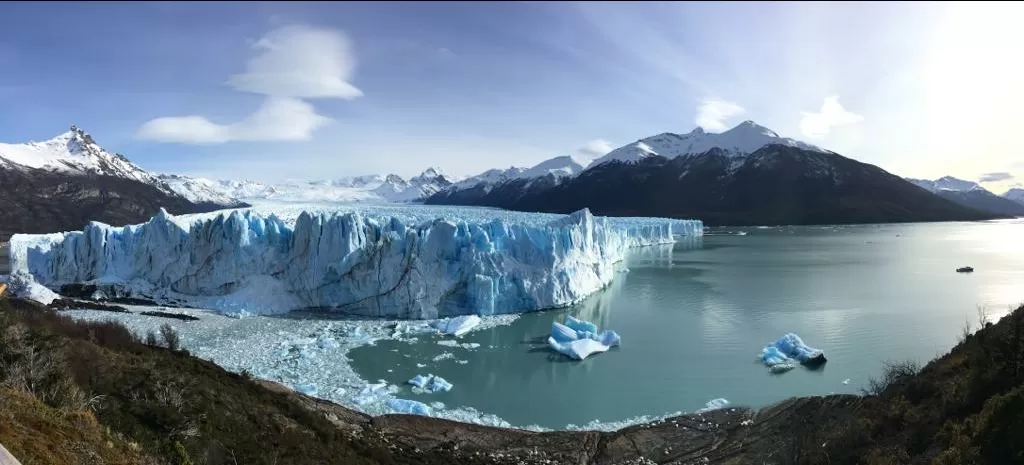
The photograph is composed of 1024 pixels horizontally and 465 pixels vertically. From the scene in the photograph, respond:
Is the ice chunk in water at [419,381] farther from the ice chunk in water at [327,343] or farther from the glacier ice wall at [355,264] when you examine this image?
the glacier ice wall at [355,264]

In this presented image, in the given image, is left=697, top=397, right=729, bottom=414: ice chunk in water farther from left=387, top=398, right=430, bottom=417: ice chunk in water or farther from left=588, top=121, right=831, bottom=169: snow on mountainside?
left=588, top=121, right=831, bottom=169: snow on mountainside

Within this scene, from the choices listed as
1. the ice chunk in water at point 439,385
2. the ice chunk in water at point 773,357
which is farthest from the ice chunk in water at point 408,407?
the ice chunk in water at point 773,357

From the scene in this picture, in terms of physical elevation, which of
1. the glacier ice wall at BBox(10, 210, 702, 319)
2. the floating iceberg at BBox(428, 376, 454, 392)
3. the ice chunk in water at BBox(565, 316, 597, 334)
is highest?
the glacier ice wall at BBox(10, 210, 702, 319)

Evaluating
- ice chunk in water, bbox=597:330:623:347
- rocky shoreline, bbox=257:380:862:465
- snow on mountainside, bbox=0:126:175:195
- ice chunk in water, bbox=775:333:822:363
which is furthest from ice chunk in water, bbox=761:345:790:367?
snow on mountainside, bbox=0:126:175:195

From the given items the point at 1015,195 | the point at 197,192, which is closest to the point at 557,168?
the point at 197,192

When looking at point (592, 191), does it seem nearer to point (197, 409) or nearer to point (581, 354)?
point (581, 354)

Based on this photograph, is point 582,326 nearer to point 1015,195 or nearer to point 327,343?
point 327,343

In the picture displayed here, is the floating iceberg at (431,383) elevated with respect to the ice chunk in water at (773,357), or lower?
lower
